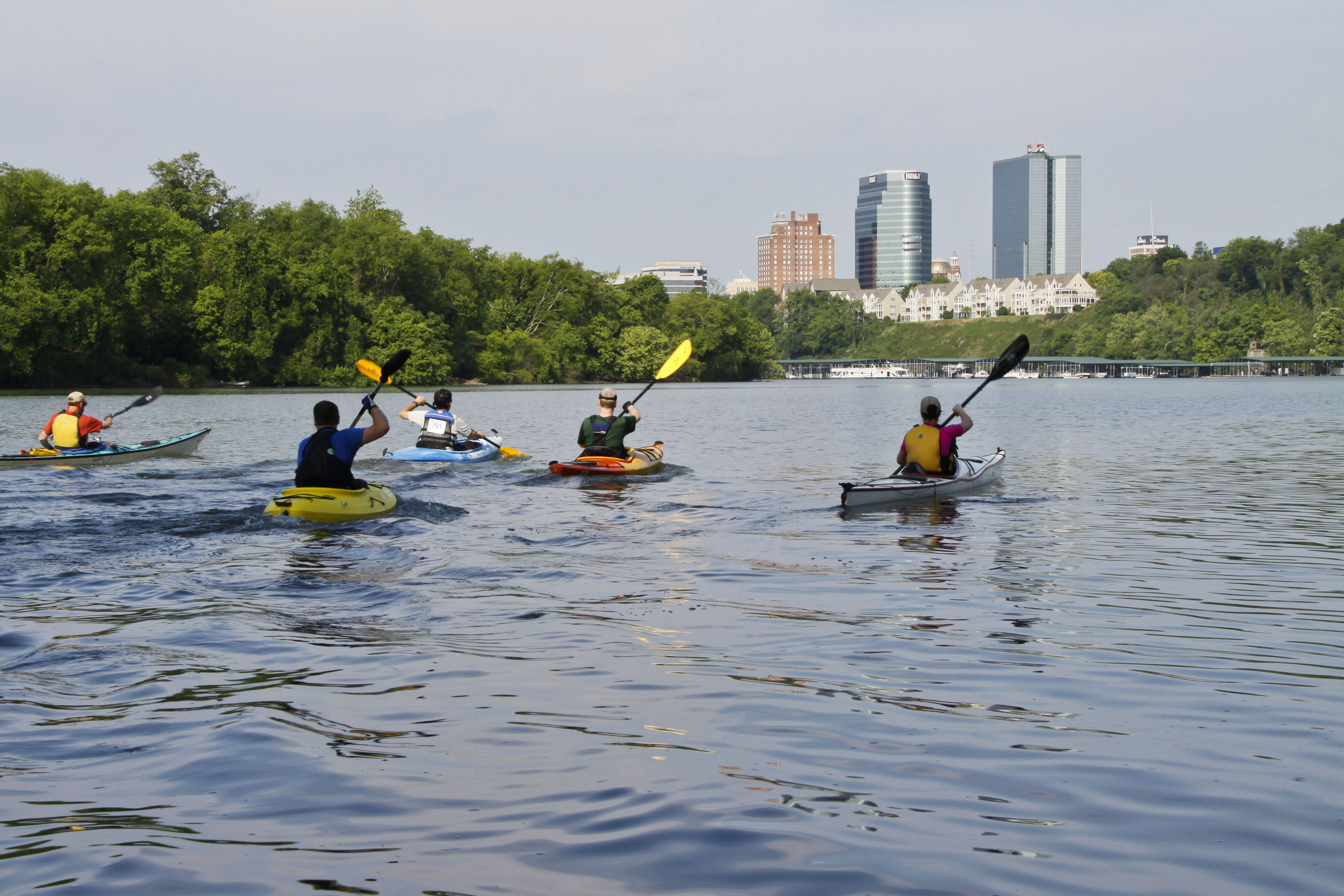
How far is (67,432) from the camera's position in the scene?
16.4 metres

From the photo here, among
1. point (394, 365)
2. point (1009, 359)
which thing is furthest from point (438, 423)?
point (1009, 359)

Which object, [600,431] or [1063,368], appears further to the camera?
[1063,368]

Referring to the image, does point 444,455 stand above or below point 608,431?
below

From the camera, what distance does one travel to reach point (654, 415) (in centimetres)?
4159

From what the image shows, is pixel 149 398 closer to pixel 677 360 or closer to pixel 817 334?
pixel 677 360

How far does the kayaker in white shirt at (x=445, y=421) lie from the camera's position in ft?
58.6

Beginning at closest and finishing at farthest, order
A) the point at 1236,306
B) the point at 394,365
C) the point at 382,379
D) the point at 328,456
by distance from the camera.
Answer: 1. the point at 328,456
2. the point at 394,365
3. the point at 382,379
4. the point at 1236,306

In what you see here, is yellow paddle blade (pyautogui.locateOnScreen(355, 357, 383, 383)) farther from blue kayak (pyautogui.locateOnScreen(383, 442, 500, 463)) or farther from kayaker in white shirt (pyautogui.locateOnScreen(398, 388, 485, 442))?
blue kayak (pyautogui.locateOnScreen(383, 442, 500, 463))

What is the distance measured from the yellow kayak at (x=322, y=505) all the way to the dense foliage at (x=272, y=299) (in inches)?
1803

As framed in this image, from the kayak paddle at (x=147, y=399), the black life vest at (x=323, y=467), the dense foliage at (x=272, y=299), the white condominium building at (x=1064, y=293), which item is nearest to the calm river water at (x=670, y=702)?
the black life vest at (x=323, y=467)

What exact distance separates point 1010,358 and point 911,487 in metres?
3.76

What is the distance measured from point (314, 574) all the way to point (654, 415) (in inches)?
1302

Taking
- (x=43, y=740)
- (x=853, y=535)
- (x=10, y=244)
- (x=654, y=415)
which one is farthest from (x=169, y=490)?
(x=10, y=244)

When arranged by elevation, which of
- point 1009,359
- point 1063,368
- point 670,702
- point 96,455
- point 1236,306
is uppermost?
point 1236,306
